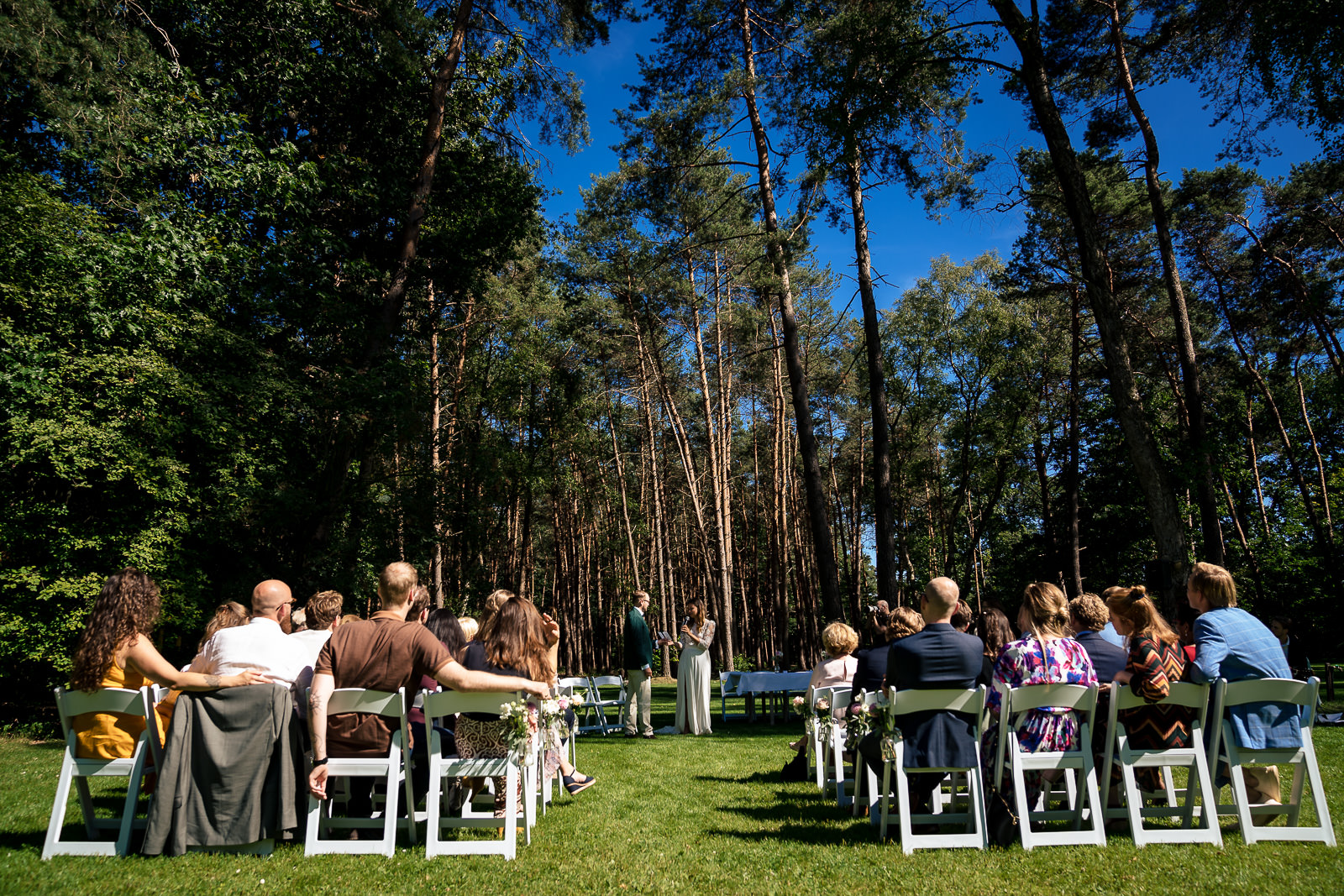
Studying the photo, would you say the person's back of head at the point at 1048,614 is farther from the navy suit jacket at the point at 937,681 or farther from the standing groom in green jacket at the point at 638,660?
the standing groom in green jacket at the point at 638,660

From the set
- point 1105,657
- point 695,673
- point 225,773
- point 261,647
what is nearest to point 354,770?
point 225,773

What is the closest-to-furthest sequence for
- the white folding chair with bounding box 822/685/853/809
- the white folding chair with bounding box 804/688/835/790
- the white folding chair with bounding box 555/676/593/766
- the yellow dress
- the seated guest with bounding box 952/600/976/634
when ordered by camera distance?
the yellow dress < the white folding chair with bounding box 822/685/853/809 < the white folding chair with bounding box 804/688/835/790 < the white folding chair with bounding box 555/676/593/766 < the seated guest with bounding box 952/600/976/634

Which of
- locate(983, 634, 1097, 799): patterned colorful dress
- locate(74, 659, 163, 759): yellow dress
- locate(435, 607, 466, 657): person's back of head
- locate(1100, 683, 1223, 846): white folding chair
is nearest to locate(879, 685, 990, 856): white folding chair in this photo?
locate(983, 634, 1097, 799): patterned colorful dress

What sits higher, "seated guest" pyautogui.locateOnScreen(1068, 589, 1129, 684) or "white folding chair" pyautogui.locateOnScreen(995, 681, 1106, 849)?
"seated guest" pyautogui.locateOnScreen(1068, 589, 1129, 684)

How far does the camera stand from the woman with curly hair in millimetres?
3684

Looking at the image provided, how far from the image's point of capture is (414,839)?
12.9 feet

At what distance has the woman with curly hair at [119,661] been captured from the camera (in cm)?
368

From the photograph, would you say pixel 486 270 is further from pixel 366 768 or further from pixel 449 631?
pixel 366 768

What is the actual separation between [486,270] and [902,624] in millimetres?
11821

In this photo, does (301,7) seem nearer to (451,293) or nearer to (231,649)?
(451,293)

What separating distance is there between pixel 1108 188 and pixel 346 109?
15044 millimetres

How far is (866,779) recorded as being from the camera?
4758 millimetres

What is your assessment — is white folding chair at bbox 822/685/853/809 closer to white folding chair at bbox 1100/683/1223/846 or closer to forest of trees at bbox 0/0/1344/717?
white folding chair at bbox 1100/683/1223/846

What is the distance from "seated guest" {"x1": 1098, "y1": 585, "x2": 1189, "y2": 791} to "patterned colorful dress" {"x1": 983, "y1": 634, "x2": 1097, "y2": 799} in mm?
216
